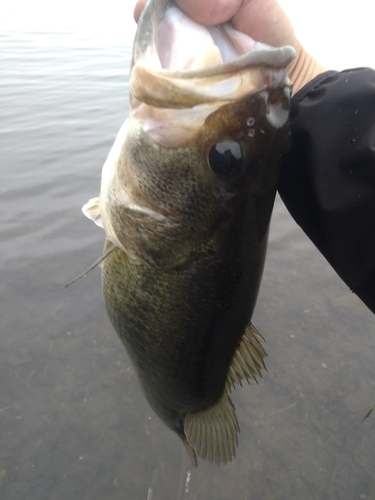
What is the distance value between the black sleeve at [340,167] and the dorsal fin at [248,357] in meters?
0.45

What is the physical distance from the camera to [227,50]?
141cm

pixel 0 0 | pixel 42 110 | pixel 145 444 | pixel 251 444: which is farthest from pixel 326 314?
pixel 0 0

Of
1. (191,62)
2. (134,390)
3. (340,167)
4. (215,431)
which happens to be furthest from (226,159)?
(134,390)

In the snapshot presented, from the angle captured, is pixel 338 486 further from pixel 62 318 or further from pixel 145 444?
pixel 62 318

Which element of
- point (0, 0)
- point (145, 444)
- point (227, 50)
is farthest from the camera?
point (0, 0)

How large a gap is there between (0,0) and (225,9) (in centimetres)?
3999

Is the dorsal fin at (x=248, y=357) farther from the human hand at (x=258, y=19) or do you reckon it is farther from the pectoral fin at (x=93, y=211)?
the human hand at (x=258, y=19)

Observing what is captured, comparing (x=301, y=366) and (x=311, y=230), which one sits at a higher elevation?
(x=311, y=230)

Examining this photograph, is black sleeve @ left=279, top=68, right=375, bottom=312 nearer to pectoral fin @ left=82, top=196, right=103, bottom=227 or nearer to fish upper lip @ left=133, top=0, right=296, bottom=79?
fish upper lip @ left=133, top=0, right=296, bottom=79

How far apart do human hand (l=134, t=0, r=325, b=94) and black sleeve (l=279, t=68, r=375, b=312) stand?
344mm

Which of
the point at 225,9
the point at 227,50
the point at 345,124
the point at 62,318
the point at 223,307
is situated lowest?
the point at 62,318

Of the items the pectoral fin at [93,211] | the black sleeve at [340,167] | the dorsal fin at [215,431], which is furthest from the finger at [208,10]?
the dorsal fin at [215,431]

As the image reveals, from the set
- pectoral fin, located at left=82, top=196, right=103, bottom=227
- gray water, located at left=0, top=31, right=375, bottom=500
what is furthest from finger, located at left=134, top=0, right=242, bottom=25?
gray water, located at left=0, top=31, right=375, bottom=500

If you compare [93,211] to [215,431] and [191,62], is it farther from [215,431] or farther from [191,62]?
[215,431]
